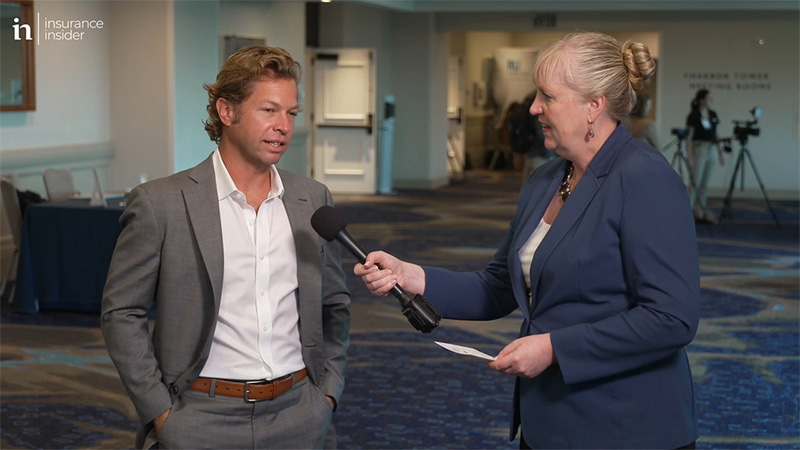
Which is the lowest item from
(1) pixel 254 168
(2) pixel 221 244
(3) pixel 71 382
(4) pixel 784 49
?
(3) pixel 71 382

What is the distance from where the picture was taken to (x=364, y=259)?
246 centimetres

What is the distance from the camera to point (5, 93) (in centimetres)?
954

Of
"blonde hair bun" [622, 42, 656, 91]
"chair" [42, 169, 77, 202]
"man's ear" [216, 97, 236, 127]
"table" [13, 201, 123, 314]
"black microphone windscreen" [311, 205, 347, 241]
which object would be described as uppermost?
"blonde hair bun" [622, 42, 656, 91]

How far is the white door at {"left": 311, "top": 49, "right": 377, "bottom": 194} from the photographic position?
17.3 meters

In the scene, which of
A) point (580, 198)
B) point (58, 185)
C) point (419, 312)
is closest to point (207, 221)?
point (419, 312)

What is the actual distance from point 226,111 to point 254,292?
452mm

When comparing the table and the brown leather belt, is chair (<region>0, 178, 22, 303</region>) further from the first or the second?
the brown leather belt

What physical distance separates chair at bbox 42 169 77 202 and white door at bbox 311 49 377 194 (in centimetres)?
827

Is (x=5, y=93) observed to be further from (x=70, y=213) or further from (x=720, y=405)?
(x=720, y=405)

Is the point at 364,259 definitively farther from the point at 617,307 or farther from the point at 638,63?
the point at 638,63

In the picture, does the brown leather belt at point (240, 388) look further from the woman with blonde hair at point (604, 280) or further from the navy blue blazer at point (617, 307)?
the navy blue blazer at point (617, 307)

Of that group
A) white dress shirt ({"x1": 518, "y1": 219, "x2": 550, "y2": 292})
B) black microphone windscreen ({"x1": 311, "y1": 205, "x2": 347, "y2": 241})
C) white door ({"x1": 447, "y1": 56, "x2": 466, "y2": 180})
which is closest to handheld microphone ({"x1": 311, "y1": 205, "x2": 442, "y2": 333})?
black microphone windscreen ({"x1": 311, "y1": 205, "x2": 347, "y2": 241})

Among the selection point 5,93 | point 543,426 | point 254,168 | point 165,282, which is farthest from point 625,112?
point 5,93

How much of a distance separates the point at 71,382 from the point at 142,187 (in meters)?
4.01
